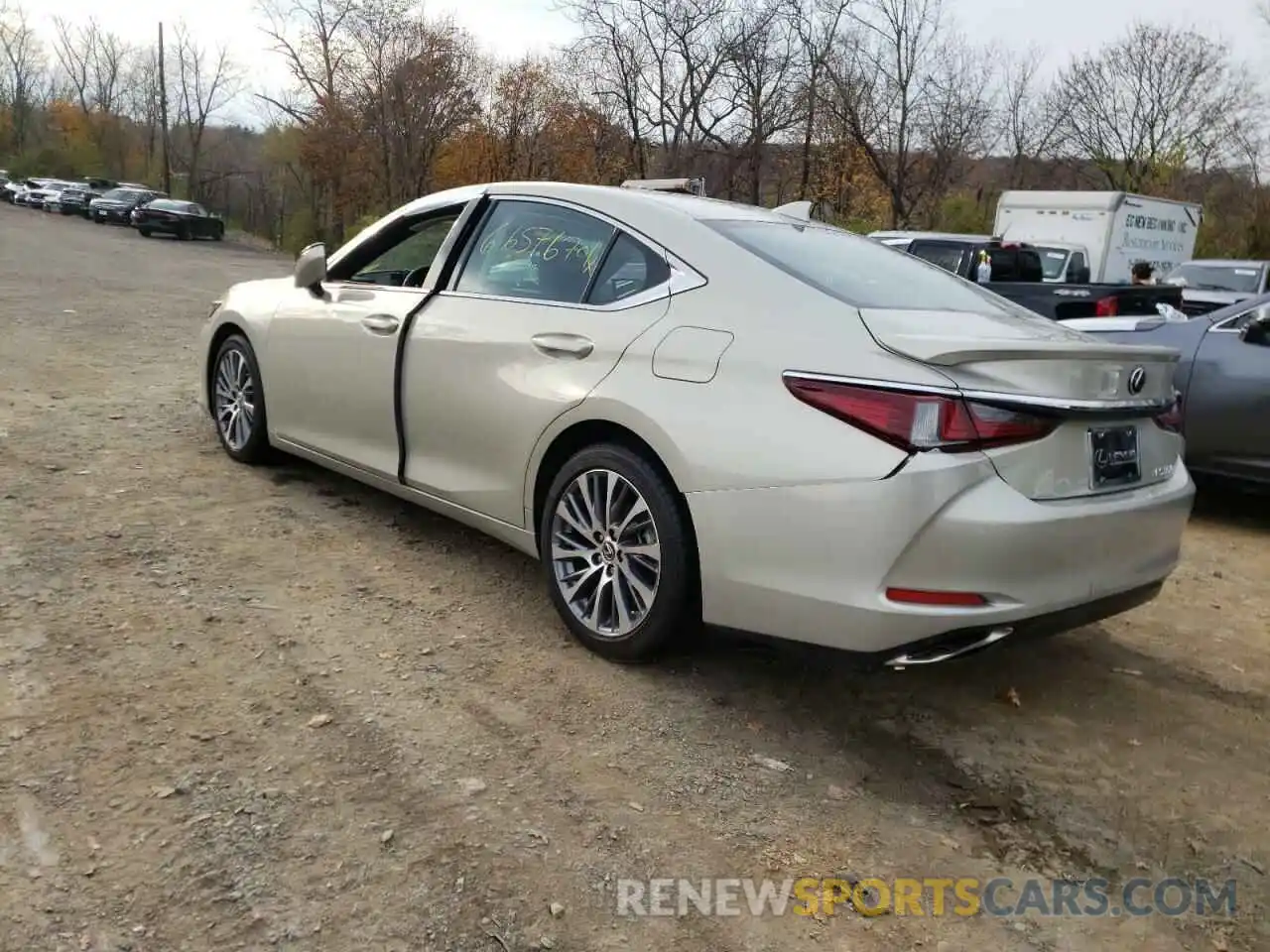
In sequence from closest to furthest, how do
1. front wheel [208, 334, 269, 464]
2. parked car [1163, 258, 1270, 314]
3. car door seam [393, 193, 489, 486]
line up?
car door seam [393, 193, 489, 486]
front wheel [208, 334, 269, 464]
parked car [1163, 258, 1270, 314]

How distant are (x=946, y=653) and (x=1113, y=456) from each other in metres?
0.78

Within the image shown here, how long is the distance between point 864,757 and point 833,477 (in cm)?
83

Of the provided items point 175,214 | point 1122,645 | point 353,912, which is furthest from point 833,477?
point 175,214

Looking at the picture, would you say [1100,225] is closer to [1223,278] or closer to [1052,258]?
[1052,258]

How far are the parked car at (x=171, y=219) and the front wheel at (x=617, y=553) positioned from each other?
3280 cm

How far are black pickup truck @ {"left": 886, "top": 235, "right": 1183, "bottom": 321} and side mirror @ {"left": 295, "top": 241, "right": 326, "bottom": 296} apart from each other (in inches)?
199

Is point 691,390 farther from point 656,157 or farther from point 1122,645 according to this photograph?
point 656,157

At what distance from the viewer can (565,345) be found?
3.63 meters

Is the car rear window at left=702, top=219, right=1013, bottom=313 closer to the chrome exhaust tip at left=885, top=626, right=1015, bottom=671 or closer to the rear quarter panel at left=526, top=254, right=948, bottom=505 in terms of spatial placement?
the rear quarter panel at left=526, top=254, right=948, bottom=505

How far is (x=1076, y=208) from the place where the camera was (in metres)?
21.0

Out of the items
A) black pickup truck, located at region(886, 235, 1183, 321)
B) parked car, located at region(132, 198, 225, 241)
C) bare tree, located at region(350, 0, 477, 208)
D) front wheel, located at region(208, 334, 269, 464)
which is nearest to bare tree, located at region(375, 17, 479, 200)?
bare tree, located at region(350, 0, 477, 208)

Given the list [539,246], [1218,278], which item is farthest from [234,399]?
[1218,278]

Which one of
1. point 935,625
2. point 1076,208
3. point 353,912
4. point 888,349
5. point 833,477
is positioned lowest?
point 353,912

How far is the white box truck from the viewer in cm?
2042
